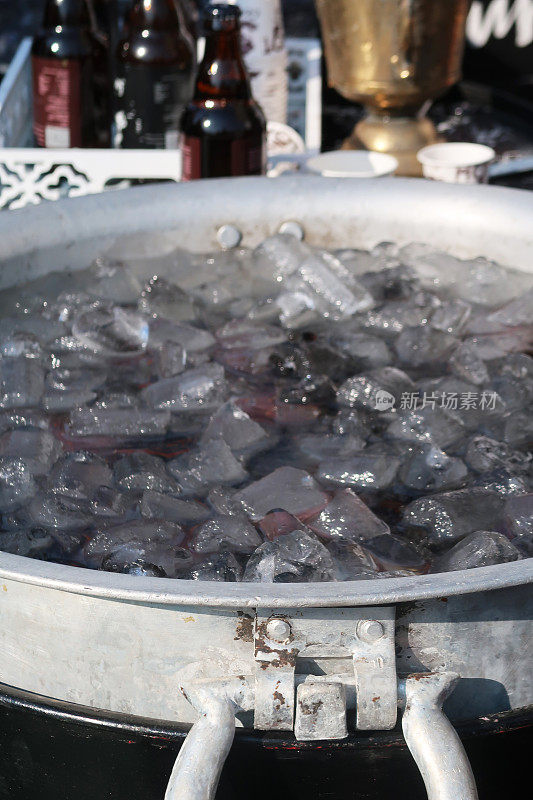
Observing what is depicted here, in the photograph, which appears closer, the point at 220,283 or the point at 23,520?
the point at 23,520

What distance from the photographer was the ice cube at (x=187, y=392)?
124 centimetres

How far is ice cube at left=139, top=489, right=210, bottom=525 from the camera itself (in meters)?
1.01

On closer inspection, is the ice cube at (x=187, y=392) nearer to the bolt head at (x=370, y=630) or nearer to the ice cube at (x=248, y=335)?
the ice cube at (x=248, y=335)

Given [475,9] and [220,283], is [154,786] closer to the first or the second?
[220,283]

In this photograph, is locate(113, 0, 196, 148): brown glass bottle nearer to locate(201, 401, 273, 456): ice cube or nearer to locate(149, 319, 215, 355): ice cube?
locate(149, 319, 215, 355): ice cube

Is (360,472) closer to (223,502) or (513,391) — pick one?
(223,502)

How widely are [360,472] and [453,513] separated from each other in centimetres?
14

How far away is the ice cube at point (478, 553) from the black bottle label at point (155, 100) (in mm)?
1511

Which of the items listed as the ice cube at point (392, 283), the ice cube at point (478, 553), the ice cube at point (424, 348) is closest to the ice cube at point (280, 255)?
the ice cube at point (392, 283)

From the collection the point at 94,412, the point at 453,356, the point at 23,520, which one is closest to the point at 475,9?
the point at 453,356

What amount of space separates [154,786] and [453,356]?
762 millimetres

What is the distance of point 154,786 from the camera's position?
32.5 inches

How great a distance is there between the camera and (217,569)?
2.90 feet

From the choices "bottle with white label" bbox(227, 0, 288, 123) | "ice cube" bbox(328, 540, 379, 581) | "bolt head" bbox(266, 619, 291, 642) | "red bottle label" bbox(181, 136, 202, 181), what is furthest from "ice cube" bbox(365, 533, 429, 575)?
"bottle with white label" bbox(227, 0, 288, 123)
